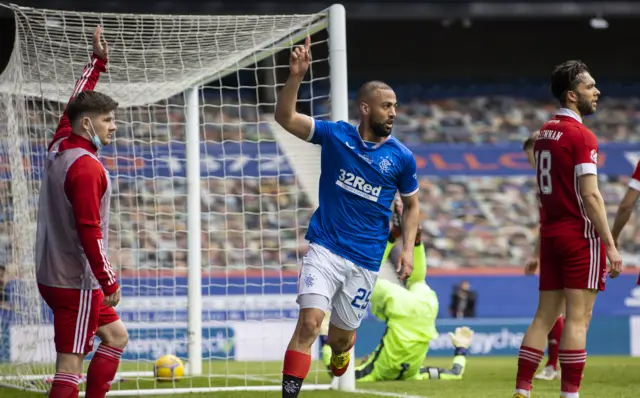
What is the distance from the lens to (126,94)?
9945 millimetres

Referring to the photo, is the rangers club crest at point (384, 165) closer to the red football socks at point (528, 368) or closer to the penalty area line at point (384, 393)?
the red football socks at point (528, 368)

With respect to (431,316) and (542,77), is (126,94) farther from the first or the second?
(542,77)

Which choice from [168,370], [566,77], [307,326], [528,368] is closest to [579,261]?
[528,368]

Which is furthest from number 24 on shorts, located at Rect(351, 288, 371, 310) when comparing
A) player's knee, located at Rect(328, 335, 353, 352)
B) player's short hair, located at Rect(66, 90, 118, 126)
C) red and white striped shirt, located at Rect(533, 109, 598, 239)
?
player's short hair, located at Rect(66, 90, 118, 126)

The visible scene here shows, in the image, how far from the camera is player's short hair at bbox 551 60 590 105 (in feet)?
20.8

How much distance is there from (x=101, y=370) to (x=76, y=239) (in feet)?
2.67

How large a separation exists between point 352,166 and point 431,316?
364cm

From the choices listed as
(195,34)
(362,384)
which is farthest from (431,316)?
(195,34)

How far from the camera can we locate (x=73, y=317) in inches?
217

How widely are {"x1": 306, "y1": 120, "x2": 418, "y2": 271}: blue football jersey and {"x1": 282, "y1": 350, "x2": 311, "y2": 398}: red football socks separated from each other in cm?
65

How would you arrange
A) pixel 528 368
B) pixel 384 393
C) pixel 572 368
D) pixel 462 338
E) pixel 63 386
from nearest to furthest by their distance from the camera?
pixel 63 386, pixel 572 368, pixel 528 368, pixel 384 393, pixel 462 338

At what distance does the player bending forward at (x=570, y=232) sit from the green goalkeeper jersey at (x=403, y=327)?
310 cm

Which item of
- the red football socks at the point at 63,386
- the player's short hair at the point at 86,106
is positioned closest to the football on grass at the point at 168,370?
the red football socks at the point at 63,386

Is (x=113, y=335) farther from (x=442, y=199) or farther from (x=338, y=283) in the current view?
(x=442, y=199)
